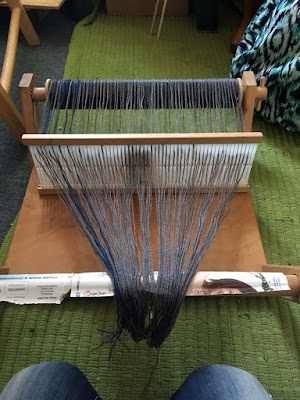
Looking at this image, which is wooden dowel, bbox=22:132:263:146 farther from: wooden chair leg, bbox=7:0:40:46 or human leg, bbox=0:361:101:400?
wooden chair leg, bbox=7:0:40:46

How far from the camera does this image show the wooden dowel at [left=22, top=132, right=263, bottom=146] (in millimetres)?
941

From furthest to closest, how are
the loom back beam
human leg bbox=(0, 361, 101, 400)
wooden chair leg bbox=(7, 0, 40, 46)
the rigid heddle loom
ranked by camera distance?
wooden chair leg bbox=(7, 0, 40, 46) → the loom back beam → the rigid heddle loom → human leg bbox=(0, 361, 101, 400)

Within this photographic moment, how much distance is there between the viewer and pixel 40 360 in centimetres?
101

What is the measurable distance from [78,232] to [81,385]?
39cm

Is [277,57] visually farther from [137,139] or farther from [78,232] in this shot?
[78,232]

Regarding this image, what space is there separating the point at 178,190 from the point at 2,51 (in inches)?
56.5

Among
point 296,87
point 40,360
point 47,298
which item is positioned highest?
point 296,87

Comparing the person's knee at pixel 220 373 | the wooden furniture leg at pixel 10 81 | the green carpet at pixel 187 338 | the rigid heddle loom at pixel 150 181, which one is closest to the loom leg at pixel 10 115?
the wooden furniture leg at pixel 10 81

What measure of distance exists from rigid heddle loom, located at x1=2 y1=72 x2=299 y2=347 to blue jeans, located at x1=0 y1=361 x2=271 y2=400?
4.4 inches

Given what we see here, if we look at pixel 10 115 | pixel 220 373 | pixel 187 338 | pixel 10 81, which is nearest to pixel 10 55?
pixel 10 81

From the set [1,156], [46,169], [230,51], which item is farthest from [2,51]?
[46,169]

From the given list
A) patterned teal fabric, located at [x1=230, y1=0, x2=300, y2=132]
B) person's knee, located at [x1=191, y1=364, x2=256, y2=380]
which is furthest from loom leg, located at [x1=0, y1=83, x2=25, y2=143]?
person's knee, located at [x1=191, y1=364, x2=256, y2=380]

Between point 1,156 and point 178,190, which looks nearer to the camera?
point 178,190

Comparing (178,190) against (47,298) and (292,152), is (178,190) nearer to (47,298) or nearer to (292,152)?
(47,298)
